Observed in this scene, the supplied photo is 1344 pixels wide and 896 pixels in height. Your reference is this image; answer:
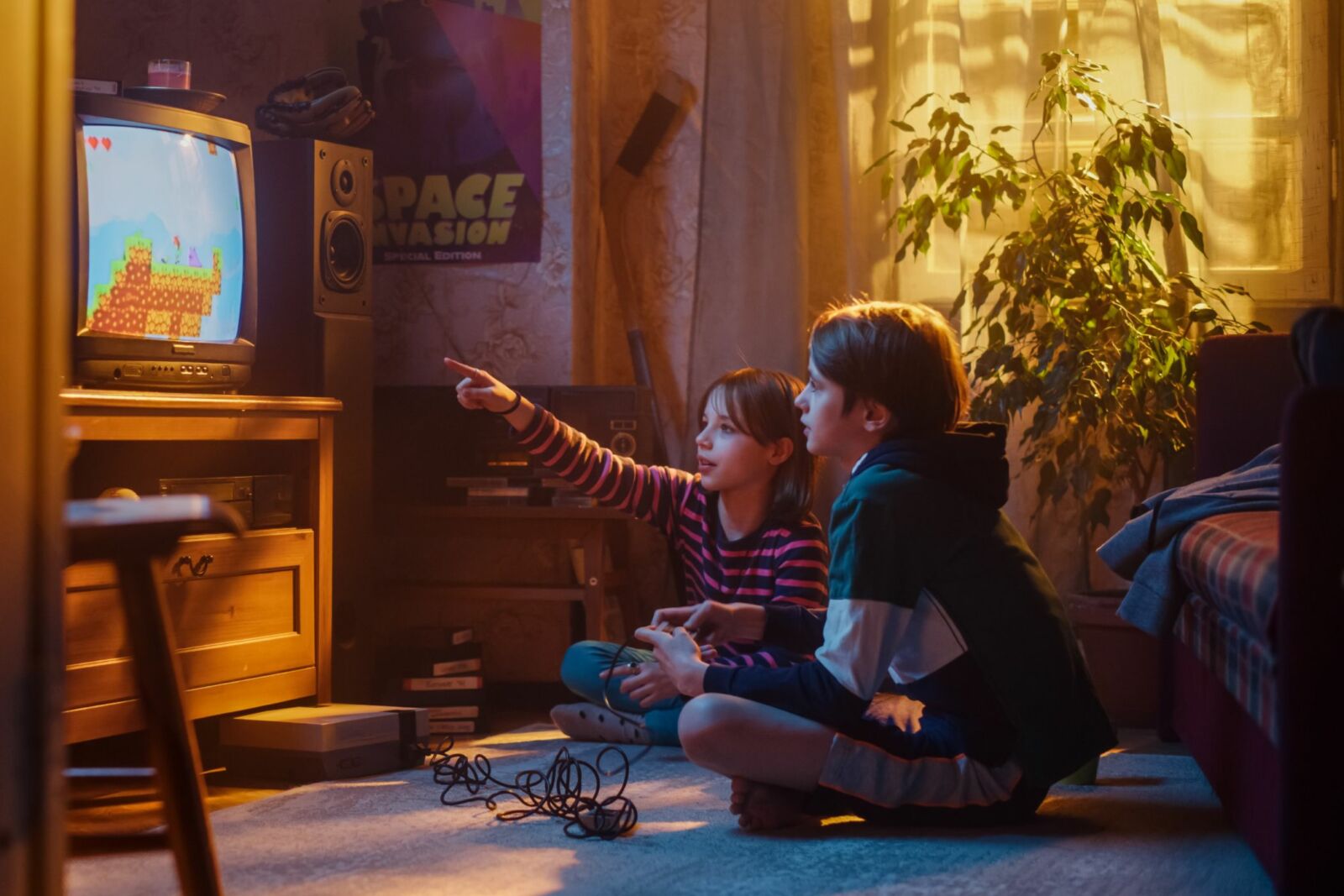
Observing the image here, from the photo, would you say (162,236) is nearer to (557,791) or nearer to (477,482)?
(477,482)

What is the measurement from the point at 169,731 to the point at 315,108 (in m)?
1.88

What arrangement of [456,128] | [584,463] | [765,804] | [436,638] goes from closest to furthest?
1. [765,804]
2. [584,463]
3. [436,638]
4. [456,128]

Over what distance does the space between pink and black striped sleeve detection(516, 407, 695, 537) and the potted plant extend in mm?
669

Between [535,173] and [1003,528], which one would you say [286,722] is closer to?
[1003,528]

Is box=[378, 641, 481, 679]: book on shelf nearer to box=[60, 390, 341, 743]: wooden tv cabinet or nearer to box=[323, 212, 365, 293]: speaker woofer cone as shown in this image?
box=[60, 390, 341, 743]: wooden tv cabinet

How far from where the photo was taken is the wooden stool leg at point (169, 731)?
1124 mm

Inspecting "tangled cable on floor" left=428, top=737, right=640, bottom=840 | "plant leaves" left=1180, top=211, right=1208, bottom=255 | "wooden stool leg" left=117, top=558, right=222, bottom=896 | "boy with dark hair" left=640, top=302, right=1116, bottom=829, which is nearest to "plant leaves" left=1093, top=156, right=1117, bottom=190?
"plant leaves" left=1180, top=211, right=1208, bottom=255

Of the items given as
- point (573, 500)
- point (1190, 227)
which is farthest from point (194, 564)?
point (1190, 227)

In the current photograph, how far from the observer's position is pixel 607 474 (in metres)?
2.51

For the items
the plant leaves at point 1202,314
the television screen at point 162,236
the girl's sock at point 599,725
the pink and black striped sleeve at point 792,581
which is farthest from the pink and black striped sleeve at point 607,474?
the plant leaves at point 1202,314

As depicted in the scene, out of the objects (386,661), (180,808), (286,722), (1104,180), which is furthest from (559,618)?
(180,808)

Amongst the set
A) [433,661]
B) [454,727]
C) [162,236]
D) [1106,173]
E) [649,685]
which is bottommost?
[454,727]

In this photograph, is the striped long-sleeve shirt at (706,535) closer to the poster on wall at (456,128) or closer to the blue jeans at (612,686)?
the blue jeans at (612,686)

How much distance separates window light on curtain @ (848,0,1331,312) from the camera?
9.64ft
